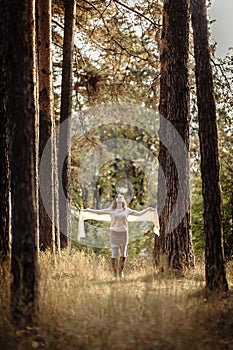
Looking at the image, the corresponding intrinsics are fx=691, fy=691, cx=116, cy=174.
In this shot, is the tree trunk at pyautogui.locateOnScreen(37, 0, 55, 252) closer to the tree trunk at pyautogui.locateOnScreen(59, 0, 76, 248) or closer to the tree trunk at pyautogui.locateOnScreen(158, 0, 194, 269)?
the tree trunk at pyautogui.locateOnScreen(59, 0, 76, 248)

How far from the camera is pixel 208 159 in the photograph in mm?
10922

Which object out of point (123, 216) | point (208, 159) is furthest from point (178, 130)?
point (208, 159)

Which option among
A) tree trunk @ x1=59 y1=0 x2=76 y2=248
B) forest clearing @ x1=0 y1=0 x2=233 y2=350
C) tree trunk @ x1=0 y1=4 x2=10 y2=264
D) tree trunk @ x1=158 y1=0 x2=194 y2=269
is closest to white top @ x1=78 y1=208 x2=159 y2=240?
forest clearing @ x1=0 y1=0 x2=233 y2=350

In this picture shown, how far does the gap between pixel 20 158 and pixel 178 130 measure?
6.67m

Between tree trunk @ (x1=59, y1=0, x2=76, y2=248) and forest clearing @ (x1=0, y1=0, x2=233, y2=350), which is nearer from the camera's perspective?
forest clearing @ (x1=0, y1=0, x2=233, y2=350)

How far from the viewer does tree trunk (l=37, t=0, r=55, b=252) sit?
17141mm

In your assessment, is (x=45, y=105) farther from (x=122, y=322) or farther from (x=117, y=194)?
(x=122, y=322)

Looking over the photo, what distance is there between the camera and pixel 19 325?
7.71 meters

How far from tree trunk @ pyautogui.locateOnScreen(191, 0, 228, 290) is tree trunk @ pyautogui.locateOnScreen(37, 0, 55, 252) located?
265 inches

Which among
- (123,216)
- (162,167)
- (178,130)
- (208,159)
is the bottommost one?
(123,216)

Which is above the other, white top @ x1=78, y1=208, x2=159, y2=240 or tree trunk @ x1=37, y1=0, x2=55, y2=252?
tree trunk @ x1=37, y1=0, x2=55, y2=252

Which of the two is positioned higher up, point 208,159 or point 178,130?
point 178,130

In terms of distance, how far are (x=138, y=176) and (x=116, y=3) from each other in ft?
64.2

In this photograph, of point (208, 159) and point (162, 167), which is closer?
point (208, 159)
